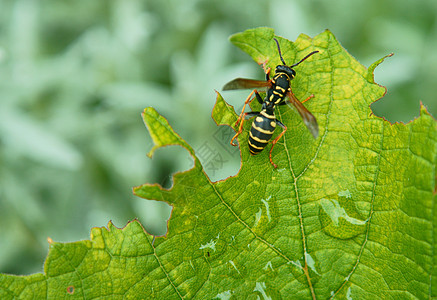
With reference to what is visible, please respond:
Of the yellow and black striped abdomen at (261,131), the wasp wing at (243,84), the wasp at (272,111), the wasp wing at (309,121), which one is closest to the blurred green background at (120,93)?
the wasp wing at (243,84)

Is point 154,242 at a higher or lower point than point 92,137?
lower

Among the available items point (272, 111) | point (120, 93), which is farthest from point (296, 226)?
point (120, 93)

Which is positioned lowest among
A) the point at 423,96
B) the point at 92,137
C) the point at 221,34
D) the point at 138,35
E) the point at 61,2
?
the point at 423,96

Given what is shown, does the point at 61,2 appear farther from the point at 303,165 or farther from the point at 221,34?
the point at 303,165

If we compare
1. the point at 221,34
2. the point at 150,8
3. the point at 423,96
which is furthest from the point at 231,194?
the point at 150,8

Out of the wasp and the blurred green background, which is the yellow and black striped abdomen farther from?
the blurred green background

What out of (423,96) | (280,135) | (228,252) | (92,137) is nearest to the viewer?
(228,252)
